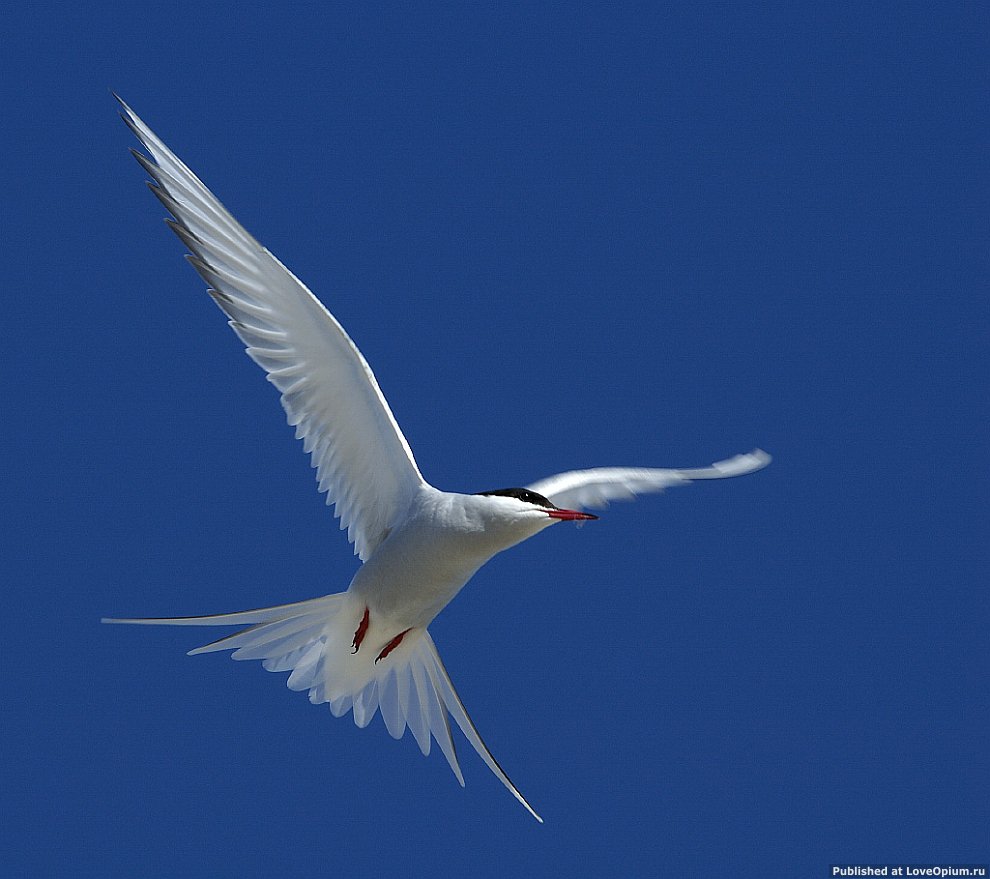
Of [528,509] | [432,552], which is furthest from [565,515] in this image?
[432,552]

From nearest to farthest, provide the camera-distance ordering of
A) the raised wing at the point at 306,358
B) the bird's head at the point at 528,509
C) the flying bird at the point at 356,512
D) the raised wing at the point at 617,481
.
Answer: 1. the raised wing at the point at 306,358
2. the flying bird at the point at 356,512
3. the bird's head at the point at 528,509
4. the raised wing at the point at 617,481

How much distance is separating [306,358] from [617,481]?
1.69 metres

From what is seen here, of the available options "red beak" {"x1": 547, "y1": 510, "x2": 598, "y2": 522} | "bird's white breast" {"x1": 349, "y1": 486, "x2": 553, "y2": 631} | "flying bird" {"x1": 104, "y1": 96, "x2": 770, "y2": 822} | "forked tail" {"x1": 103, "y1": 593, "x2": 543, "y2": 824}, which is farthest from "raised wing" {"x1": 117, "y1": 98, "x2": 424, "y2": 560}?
"red beak" {"x1": 547, "y1": 510, "x2": 598, "y2": 522}

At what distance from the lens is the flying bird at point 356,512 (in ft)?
19.1

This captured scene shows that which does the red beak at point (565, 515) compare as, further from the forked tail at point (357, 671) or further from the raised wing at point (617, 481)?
the forked tail at point (357, 671)

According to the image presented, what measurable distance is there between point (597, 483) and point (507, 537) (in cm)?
95

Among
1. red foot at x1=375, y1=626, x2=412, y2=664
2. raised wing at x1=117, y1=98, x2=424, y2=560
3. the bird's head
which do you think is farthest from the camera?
red foot at x1=375, y1=626, x2=412, y2=664

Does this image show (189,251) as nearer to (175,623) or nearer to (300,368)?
(300,368)

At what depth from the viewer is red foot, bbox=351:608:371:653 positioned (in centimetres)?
633

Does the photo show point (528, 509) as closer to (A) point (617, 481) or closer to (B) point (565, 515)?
(B) point (565, 515)

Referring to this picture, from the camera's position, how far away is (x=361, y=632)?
638cm

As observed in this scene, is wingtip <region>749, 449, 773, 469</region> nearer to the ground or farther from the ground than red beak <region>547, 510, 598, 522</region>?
farther from the ground

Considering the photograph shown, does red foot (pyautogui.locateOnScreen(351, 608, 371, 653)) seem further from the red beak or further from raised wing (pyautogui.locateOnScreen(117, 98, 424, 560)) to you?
the red beak

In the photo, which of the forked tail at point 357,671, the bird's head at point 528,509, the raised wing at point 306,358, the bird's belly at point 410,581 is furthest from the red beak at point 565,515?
the forked tail at point 357,671
